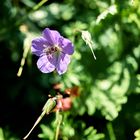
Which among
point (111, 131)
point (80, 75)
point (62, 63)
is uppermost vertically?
point (62, 63)

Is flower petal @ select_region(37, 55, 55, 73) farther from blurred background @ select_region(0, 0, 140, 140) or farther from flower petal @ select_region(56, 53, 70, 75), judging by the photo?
blurred background @ select_region(0, 0, 140, 140)

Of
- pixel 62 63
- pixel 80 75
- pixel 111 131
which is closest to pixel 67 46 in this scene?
pixel 62 63

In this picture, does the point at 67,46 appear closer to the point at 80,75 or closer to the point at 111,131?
the point at 80,75

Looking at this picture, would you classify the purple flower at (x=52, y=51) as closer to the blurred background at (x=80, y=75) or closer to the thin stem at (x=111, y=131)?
the blurred background at (x=80, y=75)

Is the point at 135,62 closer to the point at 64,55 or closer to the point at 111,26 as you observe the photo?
the point at 111,26

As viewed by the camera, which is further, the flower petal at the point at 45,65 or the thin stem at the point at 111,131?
the thin stem at the point at 111,131

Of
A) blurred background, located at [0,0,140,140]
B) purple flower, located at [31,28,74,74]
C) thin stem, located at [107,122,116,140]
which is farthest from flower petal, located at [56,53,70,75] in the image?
thin stem, located at [107,122,116,140]

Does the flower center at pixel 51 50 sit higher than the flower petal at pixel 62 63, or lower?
higher

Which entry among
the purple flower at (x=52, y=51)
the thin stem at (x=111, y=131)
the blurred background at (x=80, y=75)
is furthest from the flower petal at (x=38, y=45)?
the thin stem at (x=111, y=131)
